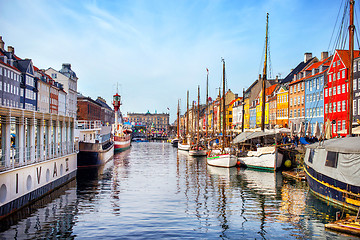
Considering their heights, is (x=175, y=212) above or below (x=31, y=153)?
below

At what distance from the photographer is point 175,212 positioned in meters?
23.4

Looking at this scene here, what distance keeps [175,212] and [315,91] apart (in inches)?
2172

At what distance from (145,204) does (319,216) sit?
11563 mm

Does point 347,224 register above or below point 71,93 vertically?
below

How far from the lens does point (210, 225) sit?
2039 cm

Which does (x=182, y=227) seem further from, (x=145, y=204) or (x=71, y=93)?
(x=71, y=93)

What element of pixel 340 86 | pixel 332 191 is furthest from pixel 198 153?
pixel 332 191

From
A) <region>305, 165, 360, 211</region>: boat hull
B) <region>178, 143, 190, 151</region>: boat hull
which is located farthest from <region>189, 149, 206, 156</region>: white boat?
<region>305, 165, 360, 211</region>: boat hull

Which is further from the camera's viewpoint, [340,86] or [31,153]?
[340,86]

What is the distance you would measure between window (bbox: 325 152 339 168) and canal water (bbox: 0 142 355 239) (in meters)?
2.73

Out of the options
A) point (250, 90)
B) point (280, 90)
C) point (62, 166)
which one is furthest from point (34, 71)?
point (250, 90)

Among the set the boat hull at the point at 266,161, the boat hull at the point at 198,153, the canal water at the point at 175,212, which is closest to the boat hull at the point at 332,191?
the canal water at the point at 175,212

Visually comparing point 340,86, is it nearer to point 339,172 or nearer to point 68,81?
point 339,172

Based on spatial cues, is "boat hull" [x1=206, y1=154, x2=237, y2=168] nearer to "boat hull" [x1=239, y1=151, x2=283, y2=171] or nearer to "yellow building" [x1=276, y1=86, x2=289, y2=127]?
"boat hull" [x1=239, y1=151, x2=283, y2=171]
